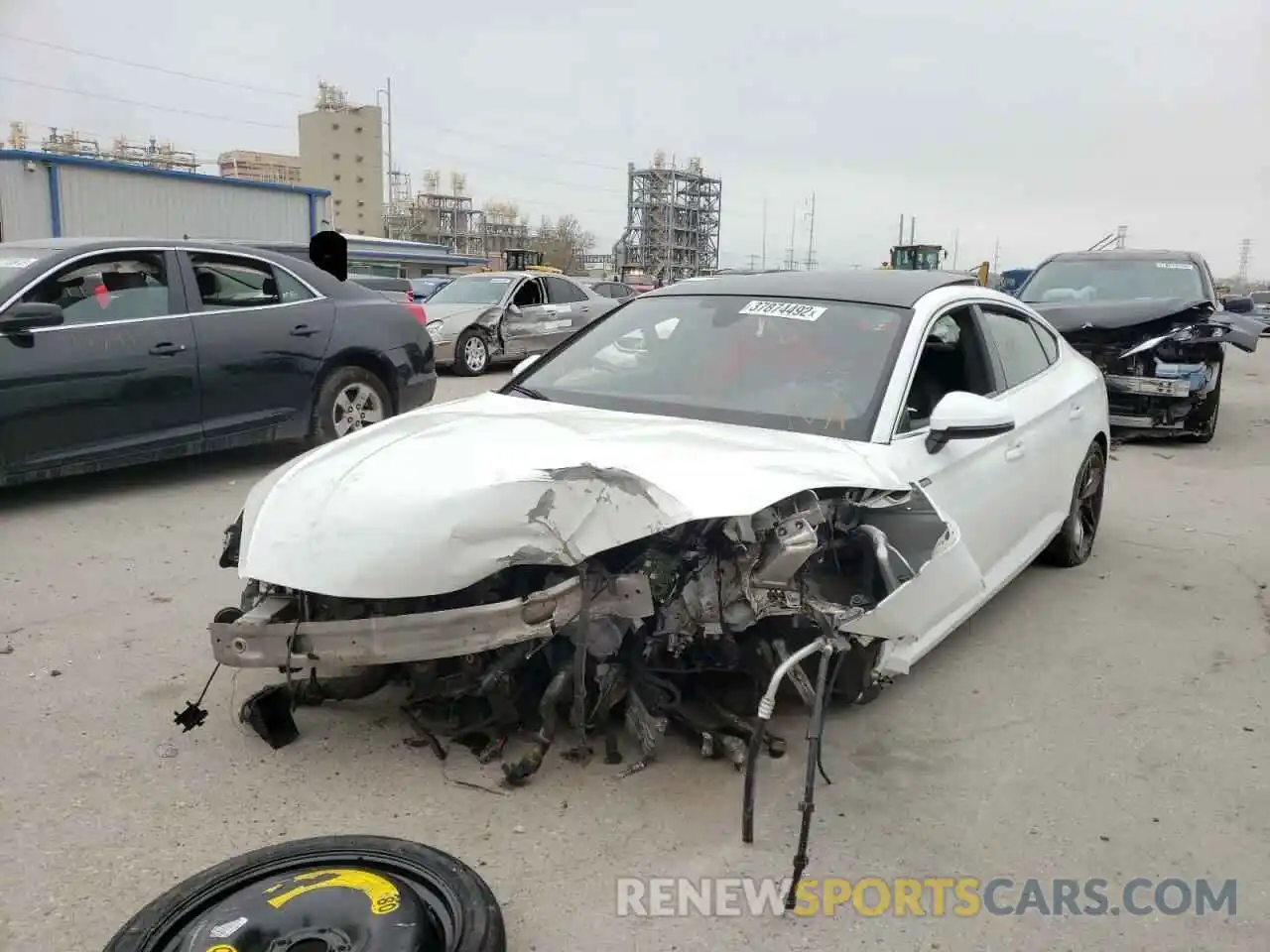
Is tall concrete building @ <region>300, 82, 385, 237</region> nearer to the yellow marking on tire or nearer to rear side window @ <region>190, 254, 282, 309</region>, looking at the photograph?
rear side window @ <region>190, 254, 282, 309</region>

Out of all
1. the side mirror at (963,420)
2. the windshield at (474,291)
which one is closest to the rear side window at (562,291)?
the windshield at (474,291)

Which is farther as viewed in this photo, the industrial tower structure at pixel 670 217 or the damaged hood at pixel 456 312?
the industrial tower structure at pixel 670 217

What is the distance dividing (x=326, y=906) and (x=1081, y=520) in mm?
4487

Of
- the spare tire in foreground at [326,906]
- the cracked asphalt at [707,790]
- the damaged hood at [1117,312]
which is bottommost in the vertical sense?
the cracked asphalt at [707,790]

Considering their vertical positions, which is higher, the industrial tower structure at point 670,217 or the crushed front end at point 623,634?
the industrial tower structure at point 670,217

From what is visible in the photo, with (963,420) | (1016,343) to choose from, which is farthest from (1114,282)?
(963,420)

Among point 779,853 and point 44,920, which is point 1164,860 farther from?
point 44,920

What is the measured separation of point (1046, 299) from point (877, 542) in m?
8.62

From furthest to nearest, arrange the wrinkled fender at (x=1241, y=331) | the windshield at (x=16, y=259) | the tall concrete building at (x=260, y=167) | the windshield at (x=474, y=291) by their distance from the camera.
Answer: the tall concrete building at (x=260, y=167) < the windshield at (x=474, y=291) < the wrinkled fender at (x=1241, y=331) < the windshield at (x=16, y=259)

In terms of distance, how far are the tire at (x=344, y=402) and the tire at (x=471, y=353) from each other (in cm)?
667

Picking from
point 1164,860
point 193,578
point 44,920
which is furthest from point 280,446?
point 1164,860

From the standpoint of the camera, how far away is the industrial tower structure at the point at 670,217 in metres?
80.4

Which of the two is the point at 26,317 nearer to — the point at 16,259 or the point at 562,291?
the point at 16,259

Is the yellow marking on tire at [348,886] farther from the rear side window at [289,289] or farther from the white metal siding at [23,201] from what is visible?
the white metal siding at [23,201]
